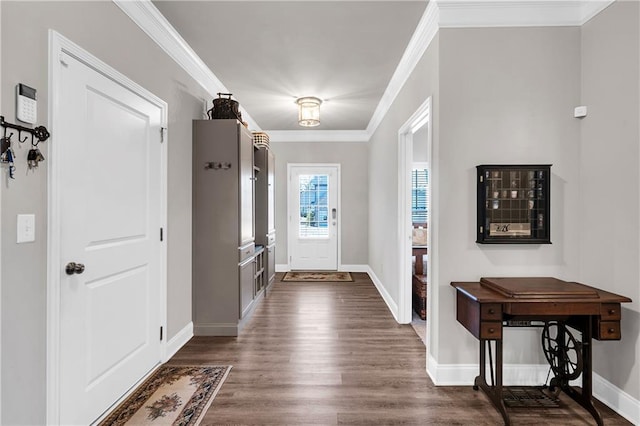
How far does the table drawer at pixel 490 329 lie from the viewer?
6.42 feet

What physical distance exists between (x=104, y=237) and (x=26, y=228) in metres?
0.53

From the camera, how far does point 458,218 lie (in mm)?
2393

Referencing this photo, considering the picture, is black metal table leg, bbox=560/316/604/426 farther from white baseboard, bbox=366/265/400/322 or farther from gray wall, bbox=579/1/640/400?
white baseboard, bbox=366/265/400/322

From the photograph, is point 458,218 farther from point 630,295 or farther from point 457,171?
point 630,295

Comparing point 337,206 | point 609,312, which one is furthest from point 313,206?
point 609,312

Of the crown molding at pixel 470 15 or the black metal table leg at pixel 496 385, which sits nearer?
the black metal table leg at pixel 496 385

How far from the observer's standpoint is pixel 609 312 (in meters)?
1.94

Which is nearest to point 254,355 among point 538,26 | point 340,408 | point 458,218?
point 340,408

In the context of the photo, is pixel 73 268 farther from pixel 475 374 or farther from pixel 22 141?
pixel 475 374

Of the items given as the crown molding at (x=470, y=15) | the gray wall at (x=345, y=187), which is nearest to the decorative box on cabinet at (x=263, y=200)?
the gray wall at (x=345, y=187)

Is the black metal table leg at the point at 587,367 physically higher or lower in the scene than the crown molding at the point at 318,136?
lower

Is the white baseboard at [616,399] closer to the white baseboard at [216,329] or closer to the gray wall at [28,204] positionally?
the white baseboard at [216,329]

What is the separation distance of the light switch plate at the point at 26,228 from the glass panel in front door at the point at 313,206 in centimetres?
496

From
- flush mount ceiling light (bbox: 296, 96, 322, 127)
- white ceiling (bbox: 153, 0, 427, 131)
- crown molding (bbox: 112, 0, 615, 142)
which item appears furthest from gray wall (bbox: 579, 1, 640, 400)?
flush mount ceiling light (bbox: 296, 96, 322, 127)
